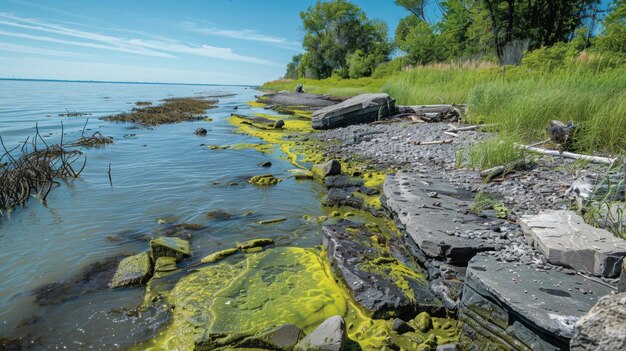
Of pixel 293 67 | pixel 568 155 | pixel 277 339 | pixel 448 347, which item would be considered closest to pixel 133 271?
pixel 277 339

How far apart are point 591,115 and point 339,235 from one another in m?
6.16

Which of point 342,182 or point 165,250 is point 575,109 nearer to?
point 342,182

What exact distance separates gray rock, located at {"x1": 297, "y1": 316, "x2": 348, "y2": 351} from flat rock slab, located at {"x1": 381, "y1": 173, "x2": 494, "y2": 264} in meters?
1.48

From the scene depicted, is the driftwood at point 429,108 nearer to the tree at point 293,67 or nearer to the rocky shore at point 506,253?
the rocky shore at point 506,253

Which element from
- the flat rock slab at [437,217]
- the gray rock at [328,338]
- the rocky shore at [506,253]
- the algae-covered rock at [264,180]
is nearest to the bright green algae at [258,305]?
the rocky shore at [506,253]

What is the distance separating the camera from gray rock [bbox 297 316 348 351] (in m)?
2.57

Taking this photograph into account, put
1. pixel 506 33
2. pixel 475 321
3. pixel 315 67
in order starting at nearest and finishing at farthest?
pixel 475 321
pixel 506 33
pixel 315 67

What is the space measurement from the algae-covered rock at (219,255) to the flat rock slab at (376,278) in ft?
4.13

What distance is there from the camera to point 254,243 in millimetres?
4785

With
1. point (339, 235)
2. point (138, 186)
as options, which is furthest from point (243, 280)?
point (138, 186)

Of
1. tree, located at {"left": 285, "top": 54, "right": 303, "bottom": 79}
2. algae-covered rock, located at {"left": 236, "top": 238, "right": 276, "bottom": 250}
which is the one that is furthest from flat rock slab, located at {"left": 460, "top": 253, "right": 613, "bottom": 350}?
tree, located at {"left": 285, "top": 54, "right": 303, "bottom": 79}

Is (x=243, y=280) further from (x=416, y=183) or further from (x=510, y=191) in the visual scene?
(x=510, y=191)

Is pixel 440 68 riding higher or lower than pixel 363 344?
higher

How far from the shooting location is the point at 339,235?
4543 millimetres
